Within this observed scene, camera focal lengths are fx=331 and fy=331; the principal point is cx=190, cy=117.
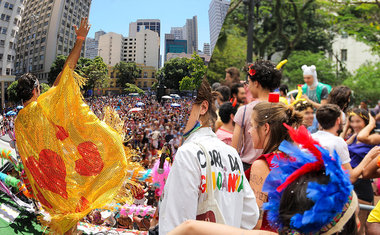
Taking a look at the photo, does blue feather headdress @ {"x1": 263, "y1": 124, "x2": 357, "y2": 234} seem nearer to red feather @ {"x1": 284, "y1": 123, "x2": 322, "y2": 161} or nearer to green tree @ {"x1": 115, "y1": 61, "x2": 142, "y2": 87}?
red feather @ {"x1": 284, "y1": 123, "x2": 322, "y2": 161}

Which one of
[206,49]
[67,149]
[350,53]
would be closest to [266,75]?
[206,49]

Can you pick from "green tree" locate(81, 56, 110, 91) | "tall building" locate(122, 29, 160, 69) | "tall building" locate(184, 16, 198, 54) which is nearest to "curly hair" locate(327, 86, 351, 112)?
"tall building" locate(184, 16, 198, 54)

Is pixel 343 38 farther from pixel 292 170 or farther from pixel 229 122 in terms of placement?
pixel 292 170

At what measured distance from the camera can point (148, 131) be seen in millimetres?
Answer: 2078

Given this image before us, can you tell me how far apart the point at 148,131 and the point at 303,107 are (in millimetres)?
2604

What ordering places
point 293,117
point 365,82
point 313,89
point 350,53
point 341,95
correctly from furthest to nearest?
1. point 365,82
2. point 350,53
3. point 313,89
4. point 341,95
5. point 293,117

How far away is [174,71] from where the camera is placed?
1.98m

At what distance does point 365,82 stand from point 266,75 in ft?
15.8

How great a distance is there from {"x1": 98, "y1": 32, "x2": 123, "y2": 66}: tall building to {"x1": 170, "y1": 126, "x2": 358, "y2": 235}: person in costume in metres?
1.26

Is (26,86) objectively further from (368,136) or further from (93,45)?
(368,136)

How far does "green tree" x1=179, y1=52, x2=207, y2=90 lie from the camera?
188 centimetres

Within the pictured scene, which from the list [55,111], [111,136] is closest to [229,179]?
[111,136]

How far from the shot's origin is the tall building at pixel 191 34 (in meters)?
1.97

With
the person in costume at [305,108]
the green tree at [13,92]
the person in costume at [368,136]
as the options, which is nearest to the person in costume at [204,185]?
the green tree at [13,92]
